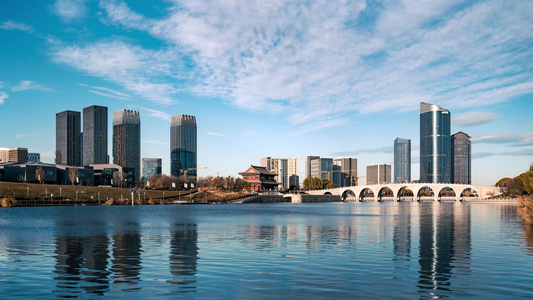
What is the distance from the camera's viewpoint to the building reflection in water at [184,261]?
21.5 meters

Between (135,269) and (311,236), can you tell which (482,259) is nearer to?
(311,236)

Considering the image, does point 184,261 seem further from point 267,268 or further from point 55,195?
point 55,195

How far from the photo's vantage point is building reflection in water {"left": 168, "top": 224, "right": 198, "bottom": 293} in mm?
21484

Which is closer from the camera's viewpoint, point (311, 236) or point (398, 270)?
point (398, 270)

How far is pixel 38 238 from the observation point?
43188 mm

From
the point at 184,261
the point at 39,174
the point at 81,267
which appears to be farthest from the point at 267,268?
the point at 39,174

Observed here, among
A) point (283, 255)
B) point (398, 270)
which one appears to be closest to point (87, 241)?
point (283, 255)

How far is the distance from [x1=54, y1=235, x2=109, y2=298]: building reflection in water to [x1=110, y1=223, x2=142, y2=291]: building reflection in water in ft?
1.92

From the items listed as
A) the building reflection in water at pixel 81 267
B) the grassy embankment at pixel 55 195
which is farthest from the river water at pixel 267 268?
the grassy embankment at pixel 55 195

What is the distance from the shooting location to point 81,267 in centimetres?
2631

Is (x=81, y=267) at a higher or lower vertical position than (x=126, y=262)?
higher

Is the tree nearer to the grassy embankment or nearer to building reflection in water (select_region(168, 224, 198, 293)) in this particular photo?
the grassy embankment

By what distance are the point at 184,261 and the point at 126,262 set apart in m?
3.73

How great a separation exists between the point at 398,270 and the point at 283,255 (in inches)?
349
